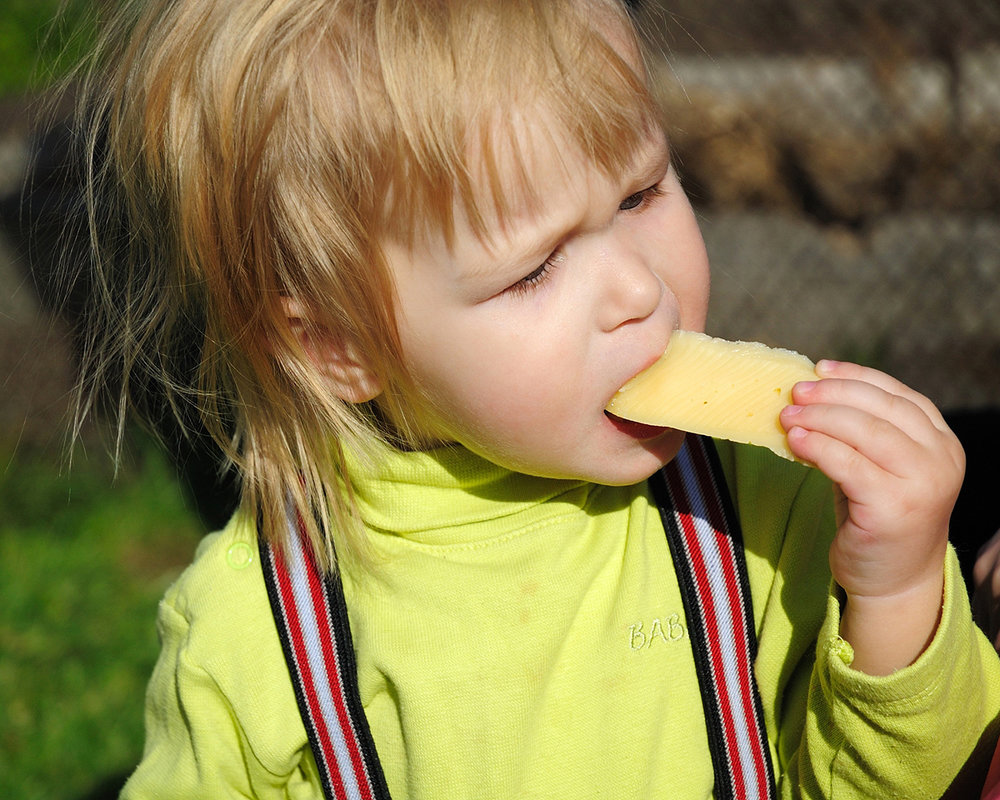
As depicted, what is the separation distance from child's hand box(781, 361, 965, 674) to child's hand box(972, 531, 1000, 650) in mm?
362

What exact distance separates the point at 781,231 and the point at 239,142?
263 centimetres

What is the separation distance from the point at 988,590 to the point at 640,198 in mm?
904

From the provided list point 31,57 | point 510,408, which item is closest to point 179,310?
point 510,408

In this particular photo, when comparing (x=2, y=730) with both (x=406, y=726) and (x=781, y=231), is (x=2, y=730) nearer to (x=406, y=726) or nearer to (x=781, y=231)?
(x=406, y=726)

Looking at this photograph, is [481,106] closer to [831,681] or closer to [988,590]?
[831,681]

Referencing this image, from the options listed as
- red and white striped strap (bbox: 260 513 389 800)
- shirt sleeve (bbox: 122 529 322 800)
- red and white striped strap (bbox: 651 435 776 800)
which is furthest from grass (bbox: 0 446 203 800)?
red and white striped strap (bbox: 651 435 776 800)

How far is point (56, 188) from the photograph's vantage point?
9.21 feet

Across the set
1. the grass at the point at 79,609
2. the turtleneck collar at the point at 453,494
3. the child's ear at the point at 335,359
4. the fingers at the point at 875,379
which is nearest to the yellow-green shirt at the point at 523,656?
the turtleneck collar at the point at 453,494

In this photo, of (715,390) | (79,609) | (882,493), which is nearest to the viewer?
(882,493)

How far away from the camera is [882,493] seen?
1.48m

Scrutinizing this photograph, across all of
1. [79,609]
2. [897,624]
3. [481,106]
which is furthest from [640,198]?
[79,609]

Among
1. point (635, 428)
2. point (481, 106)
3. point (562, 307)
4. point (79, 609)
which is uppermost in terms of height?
point (481, 106)

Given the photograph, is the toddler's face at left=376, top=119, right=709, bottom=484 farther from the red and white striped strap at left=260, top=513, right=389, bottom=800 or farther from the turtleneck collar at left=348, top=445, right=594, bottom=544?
the red and white striped strap at left=260, top=513, right=389, bottom=800

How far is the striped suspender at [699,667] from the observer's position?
175cm
